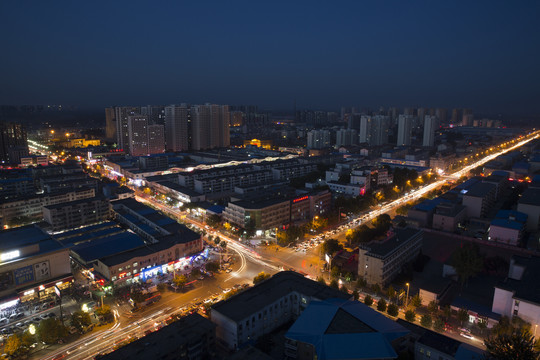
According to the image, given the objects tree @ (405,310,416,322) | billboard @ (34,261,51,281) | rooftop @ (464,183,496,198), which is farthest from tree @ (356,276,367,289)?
rooftop @ (464,183,496,198)

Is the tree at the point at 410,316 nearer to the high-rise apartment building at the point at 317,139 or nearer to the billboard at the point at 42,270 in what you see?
the billboard at the point at 42,270

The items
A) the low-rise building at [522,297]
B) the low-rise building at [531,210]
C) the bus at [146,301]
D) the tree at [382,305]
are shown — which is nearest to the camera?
the low-rise building at [522,297]

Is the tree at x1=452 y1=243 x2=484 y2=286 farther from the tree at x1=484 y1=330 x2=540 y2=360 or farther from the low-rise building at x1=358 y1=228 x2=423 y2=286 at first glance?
the tree at x1=484 y1=330 x2=540 y2=360

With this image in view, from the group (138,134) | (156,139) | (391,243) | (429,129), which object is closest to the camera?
(391,243)

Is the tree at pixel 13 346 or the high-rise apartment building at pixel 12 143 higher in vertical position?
the high-rise apartment building at pixel 12 143

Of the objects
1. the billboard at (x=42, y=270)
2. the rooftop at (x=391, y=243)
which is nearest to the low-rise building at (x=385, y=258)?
the rooftop at (x=391, y=243)

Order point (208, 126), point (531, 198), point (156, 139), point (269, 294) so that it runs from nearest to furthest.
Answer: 1. point (269, 294)
2. point (531, 198)
3. point (156, 139)
4. point (208, 126)

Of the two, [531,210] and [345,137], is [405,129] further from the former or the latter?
[531,210]

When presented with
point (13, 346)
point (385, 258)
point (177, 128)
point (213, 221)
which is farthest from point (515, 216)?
point (177, 128)
